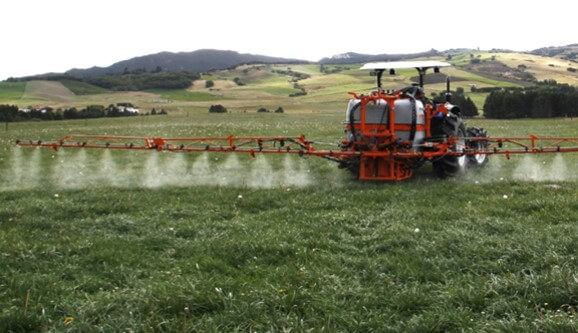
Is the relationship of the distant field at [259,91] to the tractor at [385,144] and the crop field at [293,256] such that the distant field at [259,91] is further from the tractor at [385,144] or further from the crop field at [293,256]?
the crop field at [293,256]

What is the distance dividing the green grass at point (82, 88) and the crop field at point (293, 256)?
91.8 meters

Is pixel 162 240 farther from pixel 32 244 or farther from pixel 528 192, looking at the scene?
pixel 528 192

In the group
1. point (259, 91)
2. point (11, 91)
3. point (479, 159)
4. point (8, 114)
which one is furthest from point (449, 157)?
point (259, 91)

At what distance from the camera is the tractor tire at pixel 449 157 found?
1319cm

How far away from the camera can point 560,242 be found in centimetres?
690

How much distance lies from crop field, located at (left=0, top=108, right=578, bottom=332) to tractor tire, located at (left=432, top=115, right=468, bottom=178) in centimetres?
88

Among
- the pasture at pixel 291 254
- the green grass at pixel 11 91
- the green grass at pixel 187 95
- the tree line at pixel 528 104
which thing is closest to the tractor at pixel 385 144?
the pasture at pixel 291 254

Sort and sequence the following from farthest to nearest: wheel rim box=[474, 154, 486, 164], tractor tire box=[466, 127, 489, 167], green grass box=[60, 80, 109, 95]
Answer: green grass box=[60, 80, 109, 95]
wheel rim box=[474, 154, 486, 164]
tractor tire box=[466, 127, 489, 167]

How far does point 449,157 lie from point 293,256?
7.38 m

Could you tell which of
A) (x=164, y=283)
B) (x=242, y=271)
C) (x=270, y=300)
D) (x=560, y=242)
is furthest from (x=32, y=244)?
(x=560, y=242)

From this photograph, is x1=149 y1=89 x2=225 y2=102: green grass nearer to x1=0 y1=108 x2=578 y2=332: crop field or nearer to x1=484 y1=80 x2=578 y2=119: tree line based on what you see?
x1=484 y1=80 x2=578 y2=119: tree line

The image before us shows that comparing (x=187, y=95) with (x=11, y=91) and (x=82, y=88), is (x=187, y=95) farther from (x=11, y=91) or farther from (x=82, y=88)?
(x=11, y=91)

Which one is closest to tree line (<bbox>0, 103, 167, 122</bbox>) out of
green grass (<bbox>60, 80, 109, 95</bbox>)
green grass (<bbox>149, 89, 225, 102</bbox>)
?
green grass (<bbox>149, 89, 225, 102</bbox>)

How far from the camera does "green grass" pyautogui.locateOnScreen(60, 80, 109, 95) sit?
97.8 m
